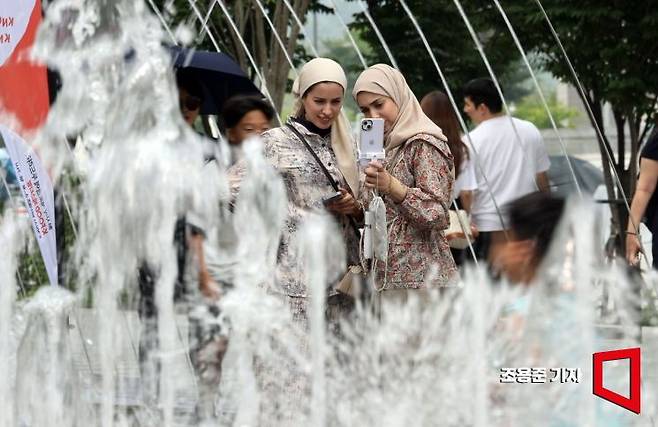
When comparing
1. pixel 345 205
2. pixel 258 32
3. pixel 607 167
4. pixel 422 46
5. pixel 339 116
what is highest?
pixel 422 46

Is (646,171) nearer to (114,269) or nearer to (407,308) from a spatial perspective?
(407,308)

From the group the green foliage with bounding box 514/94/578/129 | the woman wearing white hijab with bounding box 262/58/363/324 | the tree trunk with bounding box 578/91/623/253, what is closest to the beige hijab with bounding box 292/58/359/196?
the woman wearing white hijab with bounding box 262/58/363/324

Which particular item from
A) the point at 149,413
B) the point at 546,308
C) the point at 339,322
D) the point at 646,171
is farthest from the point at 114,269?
the point at 646,171

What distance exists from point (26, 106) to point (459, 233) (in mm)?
2382

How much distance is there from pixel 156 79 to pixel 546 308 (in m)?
1.55

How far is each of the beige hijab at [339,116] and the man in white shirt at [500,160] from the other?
217 centimetres

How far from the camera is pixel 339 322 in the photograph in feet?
15.7

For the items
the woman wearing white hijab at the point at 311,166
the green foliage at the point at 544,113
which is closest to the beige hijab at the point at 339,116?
the woman wearing white hijab at the point at 311,166

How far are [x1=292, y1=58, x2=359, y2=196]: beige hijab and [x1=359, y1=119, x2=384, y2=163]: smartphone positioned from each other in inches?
5.7

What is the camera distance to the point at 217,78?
5516 millimetres

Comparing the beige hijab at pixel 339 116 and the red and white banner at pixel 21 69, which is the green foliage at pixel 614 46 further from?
the red and white banner at pixel 21 69

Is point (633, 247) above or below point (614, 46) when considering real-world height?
below

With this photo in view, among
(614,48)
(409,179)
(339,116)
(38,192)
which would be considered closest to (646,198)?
(409,179)

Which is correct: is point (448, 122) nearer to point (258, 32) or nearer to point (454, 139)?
point (454, 139)
